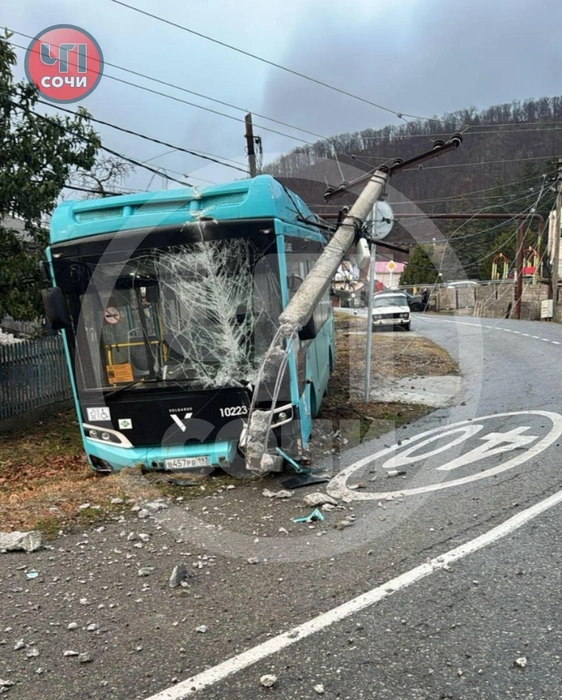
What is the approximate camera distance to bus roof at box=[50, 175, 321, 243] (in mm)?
5965

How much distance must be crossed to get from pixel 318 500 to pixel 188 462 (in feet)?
5.22

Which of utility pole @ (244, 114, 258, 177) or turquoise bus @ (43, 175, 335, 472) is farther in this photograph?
utility pole @ (244, 114, 258, 177)

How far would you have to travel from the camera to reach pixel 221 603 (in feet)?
12.5

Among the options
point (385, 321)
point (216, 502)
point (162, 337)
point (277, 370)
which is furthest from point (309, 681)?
point (385, 321)

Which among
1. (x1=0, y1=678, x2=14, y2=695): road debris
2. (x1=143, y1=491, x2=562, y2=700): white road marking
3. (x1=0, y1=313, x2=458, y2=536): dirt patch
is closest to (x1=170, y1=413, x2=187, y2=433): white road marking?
(x1=0, y1=313, x2=458, y2=536): dirt patch

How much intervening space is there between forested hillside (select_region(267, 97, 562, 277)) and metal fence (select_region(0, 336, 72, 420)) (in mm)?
5613

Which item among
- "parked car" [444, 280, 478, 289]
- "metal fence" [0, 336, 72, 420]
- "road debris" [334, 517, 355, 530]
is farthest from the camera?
"parked car" [444, 280, 478, 289]

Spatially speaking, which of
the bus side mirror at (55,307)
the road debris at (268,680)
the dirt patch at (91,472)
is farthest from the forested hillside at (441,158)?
the road debris at (268,680)

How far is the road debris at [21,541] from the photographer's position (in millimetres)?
4848

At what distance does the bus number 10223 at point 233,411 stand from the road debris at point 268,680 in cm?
329

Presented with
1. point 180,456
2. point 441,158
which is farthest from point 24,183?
point 441,158

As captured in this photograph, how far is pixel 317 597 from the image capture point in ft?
12.5

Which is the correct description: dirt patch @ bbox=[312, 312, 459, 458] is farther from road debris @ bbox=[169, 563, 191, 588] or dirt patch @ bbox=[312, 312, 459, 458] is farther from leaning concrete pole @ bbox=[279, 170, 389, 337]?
road debris @ bbox=[169, 563, 191, 588]

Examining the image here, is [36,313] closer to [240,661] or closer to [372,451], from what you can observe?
[372,451]
